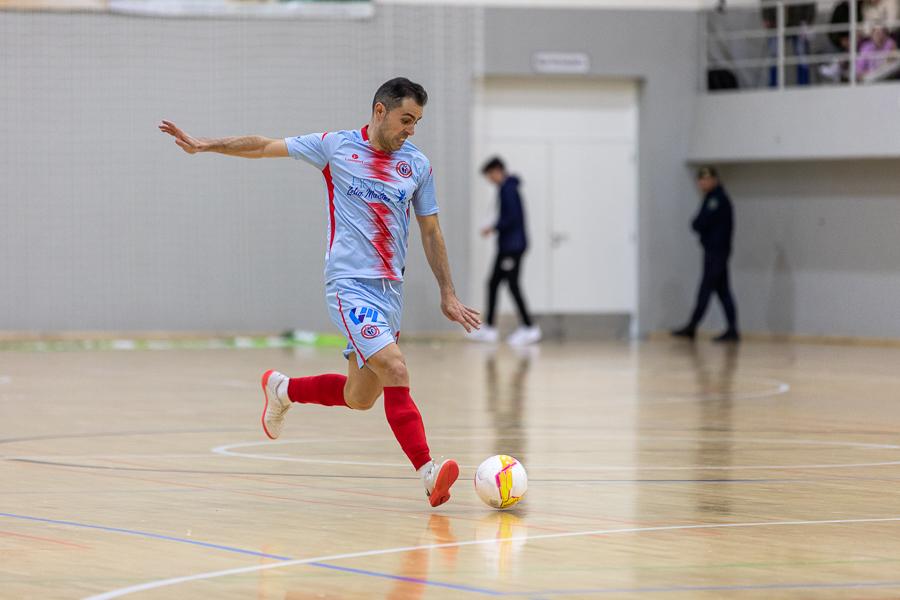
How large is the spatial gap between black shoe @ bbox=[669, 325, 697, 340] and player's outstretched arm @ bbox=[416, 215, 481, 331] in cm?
1421

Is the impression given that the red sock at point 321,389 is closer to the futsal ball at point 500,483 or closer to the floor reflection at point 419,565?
the futsal ball at point 500,483

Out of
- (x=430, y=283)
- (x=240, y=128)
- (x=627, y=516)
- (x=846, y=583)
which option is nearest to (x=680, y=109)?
(x=430, y=283)

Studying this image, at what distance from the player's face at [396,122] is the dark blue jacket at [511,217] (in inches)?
506

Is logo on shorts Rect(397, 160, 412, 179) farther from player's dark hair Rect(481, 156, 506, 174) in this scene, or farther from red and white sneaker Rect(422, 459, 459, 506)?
player's dark hair Rect(481, 156, 506, 174)

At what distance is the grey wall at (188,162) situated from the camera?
758 inches

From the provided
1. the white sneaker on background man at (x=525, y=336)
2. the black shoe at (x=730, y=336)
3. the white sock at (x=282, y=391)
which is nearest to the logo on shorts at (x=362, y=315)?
the white sock at (x=282, y=391)

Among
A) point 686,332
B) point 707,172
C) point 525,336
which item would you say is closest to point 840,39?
point 707,172

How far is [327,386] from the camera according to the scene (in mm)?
6879

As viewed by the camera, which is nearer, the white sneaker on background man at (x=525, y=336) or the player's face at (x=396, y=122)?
the player's face at (x=396, y=122)

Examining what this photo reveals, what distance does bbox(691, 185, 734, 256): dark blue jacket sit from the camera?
19.8 m

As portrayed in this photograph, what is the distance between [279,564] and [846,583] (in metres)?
1.76

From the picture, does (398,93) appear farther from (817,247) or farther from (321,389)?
(817,247)

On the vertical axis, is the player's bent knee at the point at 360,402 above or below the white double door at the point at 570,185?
below

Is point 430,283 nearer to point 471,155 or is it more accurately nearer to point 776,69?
point 471,155
